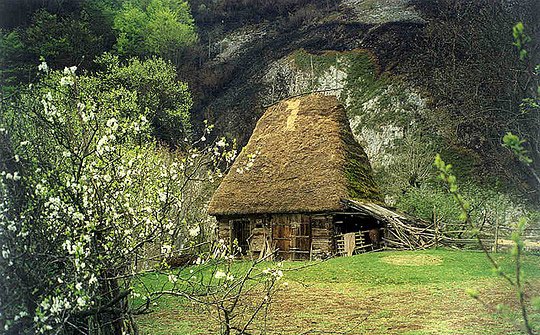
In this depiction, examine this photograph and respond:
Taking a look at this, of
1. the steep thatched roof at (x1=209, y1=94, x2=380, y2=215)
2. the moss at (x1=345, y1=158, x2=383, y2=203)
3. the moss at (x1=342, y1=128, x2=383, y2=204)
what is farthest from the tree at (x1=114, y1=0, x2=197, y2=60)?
the moss at (x1=345, y1=158, x2=383, y2=203)

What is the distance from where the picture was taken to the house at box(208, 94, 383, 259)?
20.6m

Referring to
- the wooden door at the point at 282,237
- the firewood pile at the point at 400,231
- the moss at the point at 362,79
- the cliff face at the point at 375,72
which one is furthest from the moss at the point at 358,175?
the moss at the point at 362,79

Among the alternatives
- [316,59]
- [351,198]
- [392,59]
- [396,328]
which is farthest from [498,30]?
[316,59]

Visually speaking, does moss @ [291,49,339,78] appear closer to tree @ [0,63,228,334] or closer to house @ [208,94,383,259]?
house @ [208,94,383,259]

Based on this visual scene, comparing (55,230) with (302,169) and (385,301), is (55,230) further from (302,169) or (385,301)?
(302,169)

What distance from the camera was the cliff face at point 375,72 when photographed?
3259 centimetres

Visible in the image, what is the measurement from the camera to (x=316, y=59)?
145 ft

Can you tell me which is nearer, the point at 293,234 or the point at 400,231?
the point at 400,231

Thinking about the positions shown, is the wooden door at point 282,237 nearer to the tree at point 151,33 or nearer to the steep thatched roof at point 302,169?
the steep thatched roof at point 302,169

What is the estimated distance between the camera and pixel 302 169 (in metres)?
22.3

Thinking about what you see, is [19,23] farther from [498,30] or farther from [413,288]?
[413,288]

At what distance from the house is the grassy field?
106 inches

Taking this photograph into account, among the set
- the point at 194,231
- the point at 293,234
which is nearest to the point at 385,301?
the point at 194,231

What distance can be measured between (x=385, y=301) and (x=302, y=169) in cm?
1101
